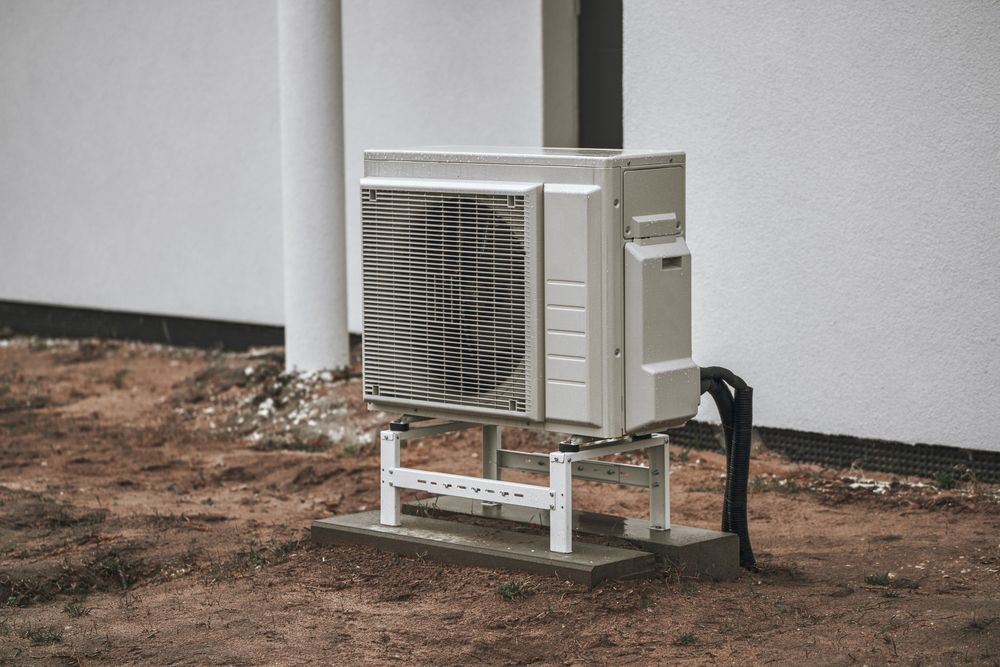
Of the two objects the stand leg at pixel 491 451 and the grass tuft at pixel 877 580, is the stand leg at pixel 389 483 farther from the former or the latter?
the grass tuft at pixel 877 580

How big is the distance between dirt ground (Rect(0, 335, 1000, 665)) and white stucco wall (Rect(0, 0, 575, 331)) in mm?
2224

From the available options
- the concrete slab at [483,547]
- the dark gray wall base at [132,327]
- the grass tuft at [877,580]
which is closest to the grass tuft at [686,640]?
the concrete slab at [483,547]

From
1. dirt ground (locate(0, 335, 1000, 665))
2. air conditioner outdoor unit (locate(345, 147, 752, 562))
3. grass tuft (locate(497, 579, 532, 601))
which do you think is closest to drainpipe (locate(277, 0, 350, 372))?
dirt ground (locate(0, 335, 1000, 665))

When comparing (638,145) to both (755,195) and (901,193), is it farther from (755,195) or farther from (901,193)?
(901,193)

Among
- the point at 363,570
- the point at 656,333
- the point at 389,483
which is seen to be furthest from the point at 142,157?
the point at 656,333

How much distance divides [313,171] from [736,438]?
4.79m

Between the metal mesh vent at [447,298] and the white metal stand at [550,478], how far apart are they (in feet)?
0.94

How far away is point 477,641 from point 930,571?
2.24m

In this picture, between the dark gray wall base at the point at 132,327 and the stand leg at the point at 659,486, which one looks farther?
the dark gray wall base at the point at 132,327

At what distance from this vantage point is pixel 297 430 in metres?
9.80

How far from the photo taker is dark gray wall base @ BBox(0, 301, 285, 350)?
12383 mm

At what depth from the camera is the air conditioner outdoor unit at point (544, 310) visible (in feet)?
18.7

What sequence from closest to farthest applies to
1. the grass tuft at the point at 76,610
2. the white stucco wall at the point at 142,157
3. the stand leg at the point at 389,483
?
1. the grass tuft at the point at 76,610
2. the stand leg at the point at 389,483
3. the white stucco wall at the point at 142,157

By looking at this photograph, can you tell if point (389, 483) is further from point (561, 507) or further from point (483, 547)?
point (561, 507)
